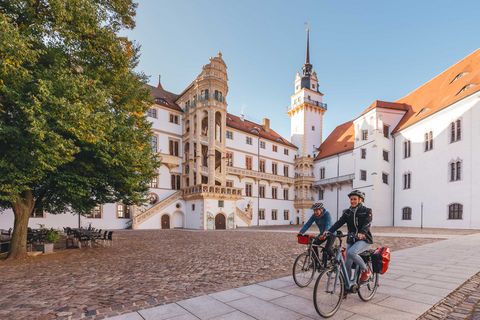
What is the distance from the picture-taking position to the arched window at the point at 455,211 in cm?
2588

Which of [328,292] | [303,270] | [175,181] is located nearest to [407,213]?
[175,181]

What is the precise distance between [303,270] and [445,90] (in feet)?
114

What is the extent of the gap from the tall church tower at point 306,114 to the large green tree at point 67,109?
39.1 metres

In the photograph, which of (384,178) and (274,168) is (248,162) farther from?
(384,178)

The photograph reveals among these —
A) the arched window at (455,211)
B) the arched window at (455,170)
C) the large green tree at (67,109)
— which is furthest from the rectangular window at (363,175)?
the large green tree at (67,109)

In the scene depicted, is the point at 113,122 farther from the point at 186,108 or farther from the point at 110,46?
the point at 186,108

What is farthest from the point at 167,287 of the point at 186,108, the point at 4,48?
the point at 186,108

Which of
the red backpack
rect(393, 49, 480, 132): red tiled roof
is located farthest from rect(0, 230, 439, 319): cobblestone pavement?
rect(393, 49, 480, 132): red tiled roof

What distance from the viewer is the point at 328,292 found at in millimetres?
4410

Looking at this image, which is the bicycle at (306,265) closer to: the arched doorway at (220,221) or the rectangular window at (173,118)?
the arched doorway at (220,221)

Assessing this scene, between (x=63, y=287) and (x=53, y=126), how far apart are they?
5015 mm

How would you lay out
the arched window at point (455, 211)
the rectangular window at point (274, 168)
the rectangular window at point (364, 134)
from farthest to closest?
the rectangular window at point (274, 168), the rectangular window at point (364, 134), the arched window at point (455, 211)

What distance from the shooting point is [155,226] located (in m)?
30.7

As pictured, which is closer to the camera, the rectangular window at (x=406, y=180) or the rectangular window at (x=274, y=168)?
the rectangular window at (x=406, y=180)
